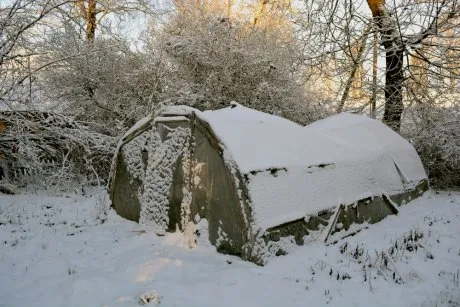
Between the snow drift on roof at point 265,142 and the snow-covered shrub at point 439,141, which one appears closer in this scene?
the snow drift on roof at point 265,142

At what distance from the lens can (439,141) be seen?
1000 centimetres

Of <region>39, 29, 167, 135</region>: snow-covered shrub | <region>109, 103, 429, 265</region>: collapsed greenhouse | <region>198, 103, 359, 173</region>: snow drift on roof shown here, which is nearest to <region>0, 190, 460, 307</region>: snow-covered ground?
<region>109, 103, 429, 265</region>: collapsed greenhouse

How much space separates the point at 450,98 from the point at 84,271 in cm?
1110

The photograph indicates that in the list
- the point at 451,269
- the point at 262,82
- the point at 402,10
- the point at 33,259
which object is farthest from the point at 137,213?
the point at 402,10

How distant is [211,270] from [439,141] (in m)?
8.58

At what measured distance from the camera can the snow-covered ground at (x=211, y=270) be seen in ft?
11.9

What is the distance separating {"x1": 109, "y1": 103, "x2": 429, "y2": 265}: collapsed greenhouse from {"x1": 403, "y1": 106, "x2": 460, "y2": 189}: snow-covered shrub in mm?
4005

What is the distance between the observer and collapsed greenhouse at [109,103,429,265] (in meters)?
4.53

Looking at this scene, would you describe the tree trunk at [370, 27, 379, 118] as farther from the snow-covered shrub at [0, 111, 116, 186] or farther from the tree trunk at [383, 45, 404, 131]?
the snow-covered shrub at [0, 111, 116, 186]

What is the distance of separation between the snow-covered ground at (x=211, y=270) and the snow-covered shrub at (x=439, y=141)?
4.47 meters

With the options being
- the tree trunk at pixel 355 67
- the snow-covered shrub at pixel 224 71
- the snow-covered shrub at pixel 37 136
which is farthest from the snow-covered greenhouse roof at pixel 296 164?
the tree trunk at pixel 355 67

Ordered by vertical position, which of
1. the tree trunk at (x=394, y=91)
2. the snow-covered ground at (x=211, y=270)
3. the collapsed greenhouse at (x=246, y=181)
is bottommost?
the snow-covered ground at (x=211, y=270)

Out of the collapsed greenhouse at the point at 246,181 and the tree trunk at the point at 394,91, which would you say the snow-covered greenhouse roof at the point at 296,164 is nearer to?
the collapsed greenhouse at the point at 246,181

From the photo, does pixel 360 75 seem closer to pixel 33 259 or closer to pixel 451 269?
pixel 451 269
